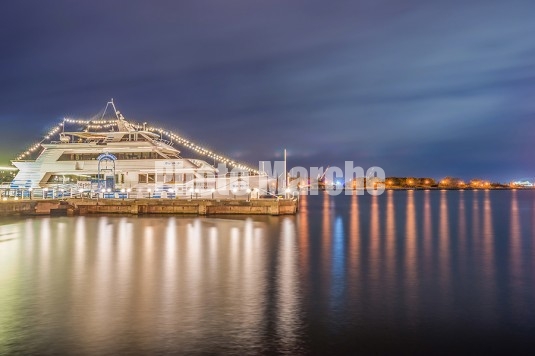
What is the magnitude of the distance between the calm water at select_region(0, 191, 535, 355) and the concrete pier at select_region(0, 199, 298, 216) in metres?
10.7

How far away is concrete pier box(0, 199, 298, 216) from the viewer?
1799 inches

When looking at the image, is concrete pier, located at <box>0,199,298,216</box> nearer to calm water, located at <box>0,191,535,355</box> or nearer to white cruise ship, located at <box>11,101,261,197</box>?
white cruise ship, located at <box>11,101,261,197</box>

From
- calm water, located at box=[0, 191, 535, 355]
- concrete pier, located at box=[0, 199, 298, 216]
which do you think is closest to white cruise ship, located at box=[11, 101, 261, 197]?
concrete pier, located at box=[0, 199, 298, 216]

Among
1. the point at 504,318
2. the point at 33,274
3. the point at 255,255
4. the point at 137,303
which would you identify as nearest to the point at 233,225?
the point at 255,255

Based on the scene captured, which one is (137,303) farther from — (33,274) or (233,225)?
(233,225)

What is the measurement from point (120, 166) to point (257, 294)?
4334 cm

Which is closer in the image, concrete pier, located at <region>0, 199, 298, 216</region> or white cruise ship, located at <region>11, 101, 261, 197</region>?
concrete pier, located at <region>0, 199, 298, 216</region>

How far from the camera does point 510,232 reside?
4238 cm

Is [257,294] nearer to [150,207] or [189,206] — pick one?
[189,206]

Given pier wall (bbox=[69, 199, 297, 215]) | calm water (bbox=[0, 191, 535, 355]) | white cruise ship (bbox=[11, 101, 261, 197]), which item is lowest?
calm water (bbox=[0, 191, 535, 355])

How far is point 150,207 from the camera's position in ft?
156

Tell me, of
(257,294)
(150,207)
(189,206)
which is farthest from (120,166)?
(257,294)

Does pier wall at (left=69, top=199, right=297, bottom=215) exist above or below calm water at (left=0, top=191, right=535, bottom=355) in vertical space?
above

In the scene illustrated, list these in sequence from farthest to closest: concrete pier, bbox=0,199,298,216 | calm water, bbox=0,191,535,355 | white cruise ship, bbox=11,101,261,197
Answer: white cruise ship, bbox=11,101,261,197 → concrete pier, bbox=0,199,298,216 → calm water, bbox=0,191,535,355
